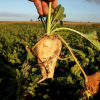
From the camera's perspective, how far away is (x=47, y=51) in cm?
222

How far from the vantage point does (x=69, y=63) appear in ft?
13.1

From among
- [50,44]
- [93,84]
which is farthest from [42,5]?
[93,84]

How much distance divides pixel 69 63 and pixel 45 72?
1742mm

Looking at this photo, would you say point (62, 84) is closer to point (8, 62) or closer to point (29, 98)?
point (29, 98)

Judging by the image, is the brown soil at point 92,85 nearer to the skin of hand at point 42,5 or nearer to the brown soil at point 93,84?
the brown soil at point 93,84

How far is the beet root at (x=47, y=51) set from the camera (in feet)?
7.03

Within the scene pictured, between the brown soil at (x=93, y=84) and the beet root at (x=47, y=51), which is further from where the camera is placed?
the beet root at (x=47, y=51)

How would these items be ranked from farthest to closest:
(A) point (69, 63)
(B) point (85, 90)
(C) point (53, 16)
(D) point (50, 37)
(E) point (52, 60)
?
1. (A) point (69, 63)
2. (C) point (53, 16)
3. (E) point (52, 60)
4. (D) point (50, 37)
5. (B) point (85, 90)

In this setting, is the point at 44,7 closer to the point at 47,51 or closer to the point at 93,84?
the point at 47,51

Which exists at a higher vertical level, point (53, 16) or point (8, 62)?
point (53, 16)

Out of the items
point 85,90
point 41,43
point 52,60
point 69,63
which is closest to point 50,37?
point 41,43

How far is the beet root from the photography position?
2.14 meters

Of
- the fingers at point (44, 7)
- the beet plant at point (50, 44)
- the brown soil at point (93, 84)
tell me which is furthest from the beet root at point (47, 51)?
the brown soil at point (93, 84)

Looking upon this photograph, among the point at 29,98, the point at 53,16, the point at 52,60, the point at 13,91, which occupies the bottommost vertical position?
the point at 29,98
